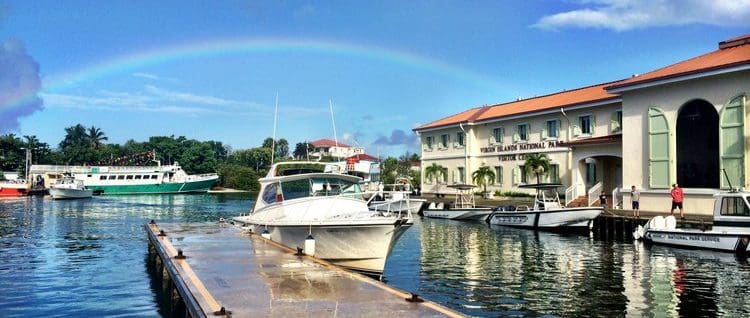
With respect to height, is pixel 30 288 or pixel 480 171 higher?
pixel 480 171

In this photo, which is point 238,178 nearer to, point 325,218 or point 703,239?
point 703,239

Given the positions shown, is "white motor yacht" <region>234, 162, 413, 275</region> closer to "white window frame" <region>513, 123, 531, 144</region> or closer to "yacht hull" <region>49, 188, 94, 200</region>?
"white window frame" <region>513, 123, 531, 144</region>

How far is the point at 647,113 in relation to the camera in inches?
1221

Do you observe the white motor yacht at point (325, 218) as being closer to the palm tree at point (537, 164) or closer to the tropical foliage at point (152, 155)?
the palm tree at point (537, 164)

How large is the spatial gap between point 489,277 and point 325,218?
16.4 ft

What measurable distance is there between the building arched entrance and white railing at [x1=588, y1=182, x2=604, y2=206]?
204 inches

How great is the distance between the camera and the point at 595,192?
36.1m

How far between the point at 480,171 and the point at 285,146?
112 meters

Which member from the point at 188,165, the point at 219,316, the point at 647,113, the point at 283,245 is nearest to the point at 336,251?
the point at 283,245

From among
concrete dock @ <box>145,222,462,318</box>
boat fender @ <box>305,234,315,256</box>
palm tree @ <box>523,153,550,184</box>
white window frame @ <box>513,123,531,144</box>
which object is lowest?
concrete dock @ <box>145,222,462,318</box>


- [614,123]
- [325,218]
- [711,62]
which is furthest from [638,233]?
[325,218]

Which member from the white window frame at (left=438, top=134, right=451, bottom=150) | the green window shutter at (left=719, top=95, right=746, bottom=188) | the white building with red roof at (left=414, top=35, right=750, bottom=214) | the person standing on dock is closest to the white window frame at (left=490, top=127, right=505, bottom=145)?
the white building with red roof at (left=414, top=35, right=750, bottom=214)

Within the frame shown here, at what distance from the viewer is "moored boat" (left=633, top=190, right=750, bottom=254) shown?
21688 mm

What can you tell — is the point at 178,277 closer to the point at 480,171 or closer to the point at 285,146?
the point at 480,171
